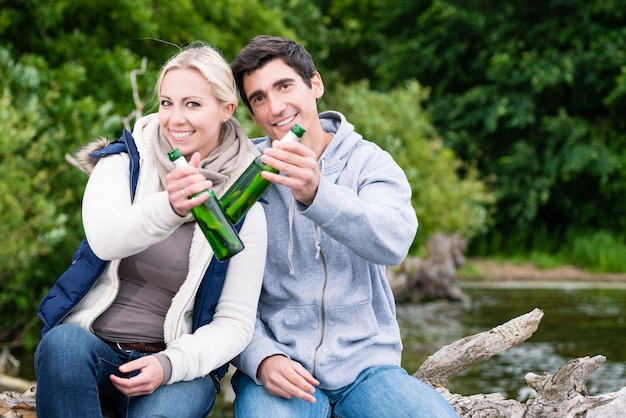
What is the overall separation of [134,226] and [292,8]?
1610 cm

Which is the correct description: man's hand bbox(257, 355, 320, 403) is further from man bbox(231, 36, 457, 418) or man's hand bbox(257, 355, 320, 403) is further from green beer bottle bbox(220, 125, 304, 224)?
green beer bottle bbox(220, 125, 304, 224)

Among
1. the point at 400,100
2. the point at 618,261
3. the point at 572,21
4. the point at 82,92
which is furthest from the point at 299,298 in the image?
the point at 572,21

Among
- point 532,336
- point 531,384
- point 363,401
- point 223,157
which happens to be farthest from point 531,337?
point 223,157

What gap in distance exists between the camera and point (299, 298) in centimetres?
294

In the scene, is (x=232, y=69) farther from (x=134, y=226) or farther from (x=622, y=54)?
(x=622, y=54)

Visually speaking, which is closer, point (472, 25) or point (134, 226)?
point (134, 226)

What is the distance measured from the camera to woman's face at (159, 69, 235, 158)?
2.75 m

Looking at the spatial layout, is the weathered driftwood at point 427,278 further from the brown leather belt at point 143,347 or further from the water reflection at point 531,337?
the brown leather belt at point 143,347

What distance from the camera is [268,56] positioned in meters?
2.94

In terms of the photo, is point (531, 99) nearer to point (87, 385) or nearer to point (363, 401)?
point (363, 401)

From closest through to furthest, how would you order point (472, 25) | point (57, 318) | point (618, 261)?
point (57, 318), point (618, 261), point (472, 25)

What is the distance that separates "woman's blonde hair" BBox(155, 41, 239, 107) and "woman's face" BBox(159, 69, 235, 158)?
0.02 meters

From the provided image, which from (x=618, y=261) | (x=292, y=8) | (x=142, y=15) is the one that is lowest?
(x=618, y=261)

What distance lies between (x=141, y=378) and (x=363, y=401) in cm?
71
